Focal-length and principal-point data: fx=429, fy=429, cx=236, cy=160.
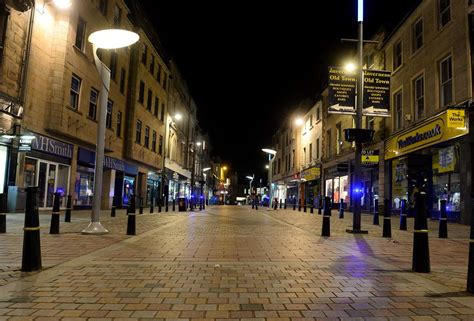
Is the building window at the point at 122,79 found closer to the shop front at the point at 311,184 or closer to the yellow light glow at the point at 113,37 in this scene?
the yellow light glow at the point at 113,37

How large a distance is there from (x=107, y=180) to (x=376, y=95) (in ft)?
60.0

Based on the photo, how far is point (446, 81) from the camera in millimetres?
19094

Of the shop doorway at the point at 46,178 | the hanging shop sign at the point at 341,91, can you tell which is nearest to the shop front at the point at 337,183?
the hanging shop sign at the point at 341,91

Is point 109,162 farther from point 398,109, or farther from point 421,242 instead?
point 421,242

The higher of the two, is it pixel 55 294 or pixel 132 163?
pixel 132 163

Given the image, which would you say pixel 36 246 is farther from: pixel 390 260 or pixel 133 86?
pixel 133 86

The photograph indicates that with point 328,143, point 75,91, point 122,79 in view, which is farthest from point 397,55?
point 75,91

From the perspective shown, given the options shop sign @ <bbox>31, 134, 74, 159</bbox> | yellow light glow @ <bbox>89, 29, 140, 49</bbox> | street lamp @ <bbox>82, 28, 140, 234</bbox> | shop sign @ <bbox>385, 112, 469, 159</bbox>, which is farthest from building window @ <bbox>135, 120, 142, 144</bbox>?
yellow light glow @ <bbox>89, 29, 140, 49</bbox>

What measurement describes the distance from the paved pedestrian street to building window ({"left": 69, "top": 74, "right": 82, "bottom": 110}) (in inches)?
503

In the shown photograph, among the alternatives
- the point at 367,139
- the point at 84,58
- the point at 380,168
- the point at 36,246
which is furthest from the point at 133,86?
the point at 36,246

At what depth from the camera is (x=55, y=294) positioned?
16.3 ft

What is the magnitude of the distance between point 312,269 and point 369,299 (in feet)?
6.01

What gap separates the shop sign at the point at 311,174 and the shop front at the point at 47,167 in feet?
80.0

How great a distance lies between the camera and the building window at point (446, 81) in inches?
738
